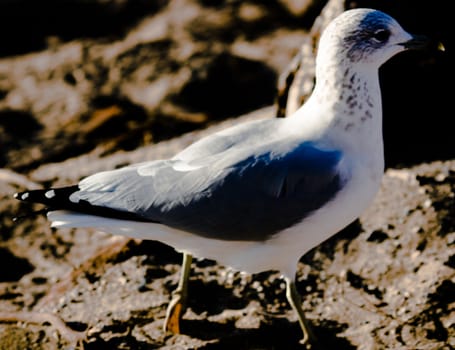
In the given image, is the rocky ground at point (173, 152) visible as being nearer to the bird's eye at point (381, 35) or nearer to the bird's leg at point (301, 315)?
the bird's leg at point (301, 315)

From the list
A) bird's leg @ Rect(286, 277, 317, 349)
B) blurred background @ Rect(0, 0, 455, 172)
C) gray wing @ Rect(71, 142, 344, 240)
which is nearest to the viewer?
gray wing @ Rect(71, 142, 344, 240)

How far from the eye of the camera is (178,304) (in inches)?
130

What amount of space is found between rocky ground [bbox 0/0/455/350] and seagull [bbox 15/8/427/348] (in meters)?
0.39

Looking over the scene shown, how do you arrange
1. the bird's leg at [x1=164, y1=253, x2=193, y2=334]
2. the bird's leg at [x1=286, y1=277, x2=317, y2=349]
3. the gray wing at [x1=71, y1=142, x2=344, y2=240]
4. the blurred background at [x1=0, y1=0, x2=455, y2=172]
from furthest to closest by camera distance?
the blurred background at [x1=0, y1=0, x2=455, y2=172] → the bird's leg at [x1=164, y1=253, x2=193, y2=334] → the bird's leg at [x1=286, y1=277, x2=317, y2=349] → the gray wing at [x1=71, y1=142, x2=344, y2=240]

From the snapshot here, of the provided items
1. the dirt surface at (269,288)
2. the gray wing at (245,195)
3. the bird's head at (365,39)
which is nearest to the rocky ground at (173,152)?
the dirt surface at (269,288)

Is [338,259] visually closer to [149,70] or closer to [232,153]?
[232,153]

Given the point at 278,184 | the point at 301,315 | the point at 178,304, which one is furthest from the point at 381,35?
the point at 178,304

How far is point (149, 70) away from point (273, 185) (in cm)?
293

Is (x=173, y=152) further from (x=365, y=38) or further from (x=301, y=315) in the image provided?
(x=365, y=38)

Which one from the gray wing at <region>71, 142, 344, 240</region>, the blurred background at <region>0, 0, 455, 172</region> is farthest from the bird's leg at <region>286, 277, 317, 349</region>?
the blurred background at <region>0, 0, 455, 172</region>

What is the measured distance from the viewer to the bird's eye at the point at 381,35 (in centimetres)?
293

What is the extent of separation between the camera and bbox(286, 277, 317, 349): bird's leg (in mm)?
3090

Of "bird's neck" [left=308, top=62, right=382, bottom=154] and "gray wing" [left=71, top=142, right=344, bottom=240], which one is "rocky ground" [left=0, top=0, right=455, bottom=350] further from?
"bird's neck" [left=308, top=62, right=382, bottom=154]

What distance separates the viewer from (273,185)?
9.55 feet
